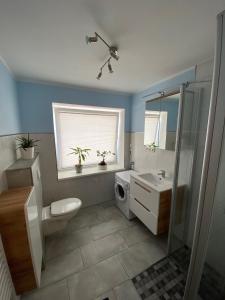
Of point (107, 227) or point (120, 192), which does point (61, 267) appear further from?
point (120, 192)

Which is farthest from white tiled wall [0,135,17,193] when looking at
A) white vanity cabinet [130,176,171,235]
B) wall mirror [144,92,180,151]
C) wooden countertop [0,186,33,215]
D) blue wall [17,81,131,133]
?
wall mirror [144,92,180,151]

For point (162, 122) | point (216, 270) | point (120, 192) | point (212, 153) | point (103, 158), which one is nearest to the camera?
point (212, 153)

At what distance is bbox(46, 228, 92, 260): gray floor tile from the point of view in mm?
1637

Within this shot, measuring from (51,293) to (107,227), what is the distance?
0.96 meters

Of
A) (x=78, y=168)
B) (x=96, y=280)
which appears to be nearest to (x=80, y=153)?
(x=78, y=168)

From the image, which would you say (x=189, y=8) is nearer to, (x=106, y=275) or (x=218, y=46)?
(x=218, y=46)

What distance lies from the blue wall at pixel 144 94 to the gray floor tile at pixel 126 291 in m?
2.10

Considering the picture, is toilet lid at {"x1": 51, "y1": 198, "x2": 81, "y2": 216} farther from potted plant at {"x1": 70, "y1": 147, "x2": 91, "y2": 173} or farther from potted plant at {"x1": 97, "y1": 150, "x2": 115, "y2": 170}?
potted plant at {"x1": 97, "y1": 150, "x2": 115, "y2": 170}

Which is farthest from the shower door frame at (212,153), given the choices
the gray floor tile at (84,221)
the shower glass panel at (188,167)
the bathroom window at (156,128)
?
the gray floor tile at (84,221)

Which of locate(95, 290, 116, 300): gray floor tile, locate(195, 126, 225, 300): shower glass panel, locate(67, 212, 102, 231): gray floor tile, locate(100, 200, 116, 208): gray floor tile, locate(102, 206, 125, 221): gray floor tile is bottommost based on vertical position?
locate(67, 212, 102, 231): gray floor tile

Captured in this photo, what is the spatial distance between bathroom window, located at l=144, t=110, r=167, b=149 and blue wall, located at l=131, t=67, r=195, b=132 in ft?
0.64

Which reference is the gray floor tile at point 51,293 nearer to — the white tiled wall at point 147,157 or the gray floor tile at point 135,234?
the gray floor tile at point 135,234

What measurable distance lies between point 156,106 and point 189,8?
126 centimetres

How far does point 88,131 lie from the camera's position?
8.67 ft
